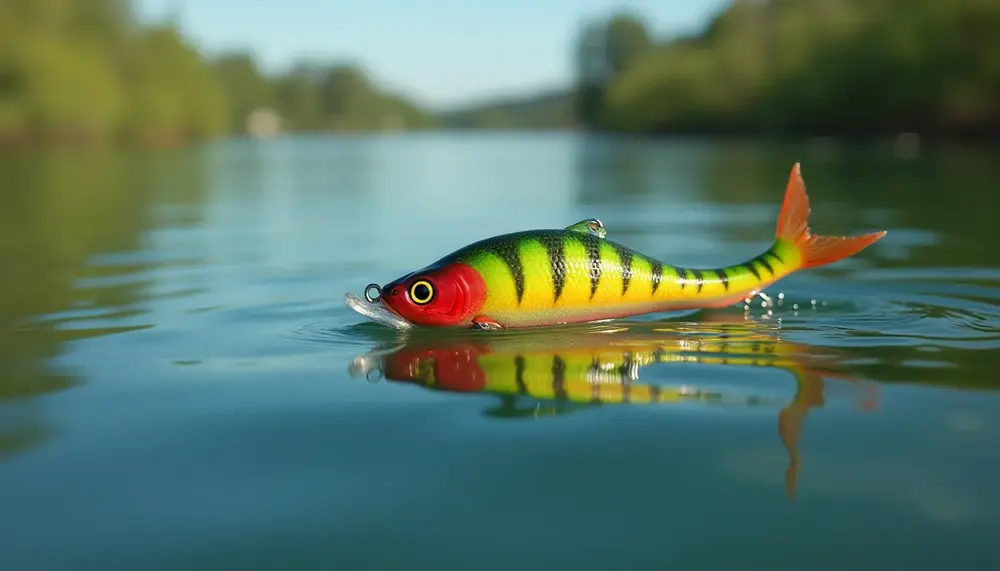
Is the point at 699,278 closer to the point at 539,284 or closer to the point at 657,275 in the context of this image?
the point at 657,275

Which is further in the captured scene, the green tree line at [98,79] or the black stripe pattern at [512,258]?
the green tree line at [98,79]

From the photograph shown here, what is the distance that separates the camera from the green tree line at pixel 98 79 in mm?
52031

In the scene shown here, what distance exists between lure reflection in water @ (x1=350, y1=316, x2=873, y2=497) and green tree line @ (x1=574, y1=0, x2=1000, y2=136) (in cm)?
3869

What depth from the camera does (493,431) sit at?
112 inches

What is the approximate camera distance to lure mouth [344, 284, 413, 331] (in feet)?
13.1

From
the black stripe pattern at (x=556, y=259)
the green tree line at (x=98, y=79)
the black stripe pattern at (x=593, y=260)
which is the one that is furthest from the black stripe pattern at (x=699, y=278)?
the green tree line at (x=98, y=79)

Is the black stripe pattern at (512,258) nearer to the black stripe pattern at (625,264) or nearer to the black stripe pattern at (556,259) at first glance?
the black stripe pattern at (556,259)

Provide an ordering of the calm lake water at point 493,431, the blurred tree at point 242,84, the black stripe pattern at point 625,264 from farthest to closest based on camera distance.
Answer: the blurred tree at point 242,84
the black stripe pattern at point 625,264
the calm lake water at point 493,431

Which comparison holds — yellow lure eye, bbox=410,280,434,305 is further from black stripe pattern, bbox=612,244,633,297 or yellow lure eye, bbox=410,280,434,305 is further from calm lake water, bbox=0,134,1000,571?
black stripe pattern, bbox=612,244,633,297

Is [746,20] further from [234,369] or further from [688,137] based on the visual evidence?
[234,369]

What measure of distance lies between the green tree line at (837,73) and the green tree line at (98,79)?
36.8 m

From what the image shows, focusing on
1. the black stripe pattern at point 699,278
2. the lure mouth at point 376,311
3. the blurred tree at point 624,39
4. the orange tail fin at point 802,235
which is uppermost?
the blurred tree at point 624,39

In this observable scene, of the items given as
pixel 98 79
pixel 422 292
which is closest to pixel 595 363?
pixel 422 292

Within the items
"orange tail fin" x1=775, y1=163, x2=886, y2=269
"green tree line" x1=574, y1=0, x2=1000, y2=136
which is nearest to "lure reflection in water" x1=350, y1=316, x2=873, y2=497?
"orange tail fin" x1=775, y1=163, x2=886, y2=269
